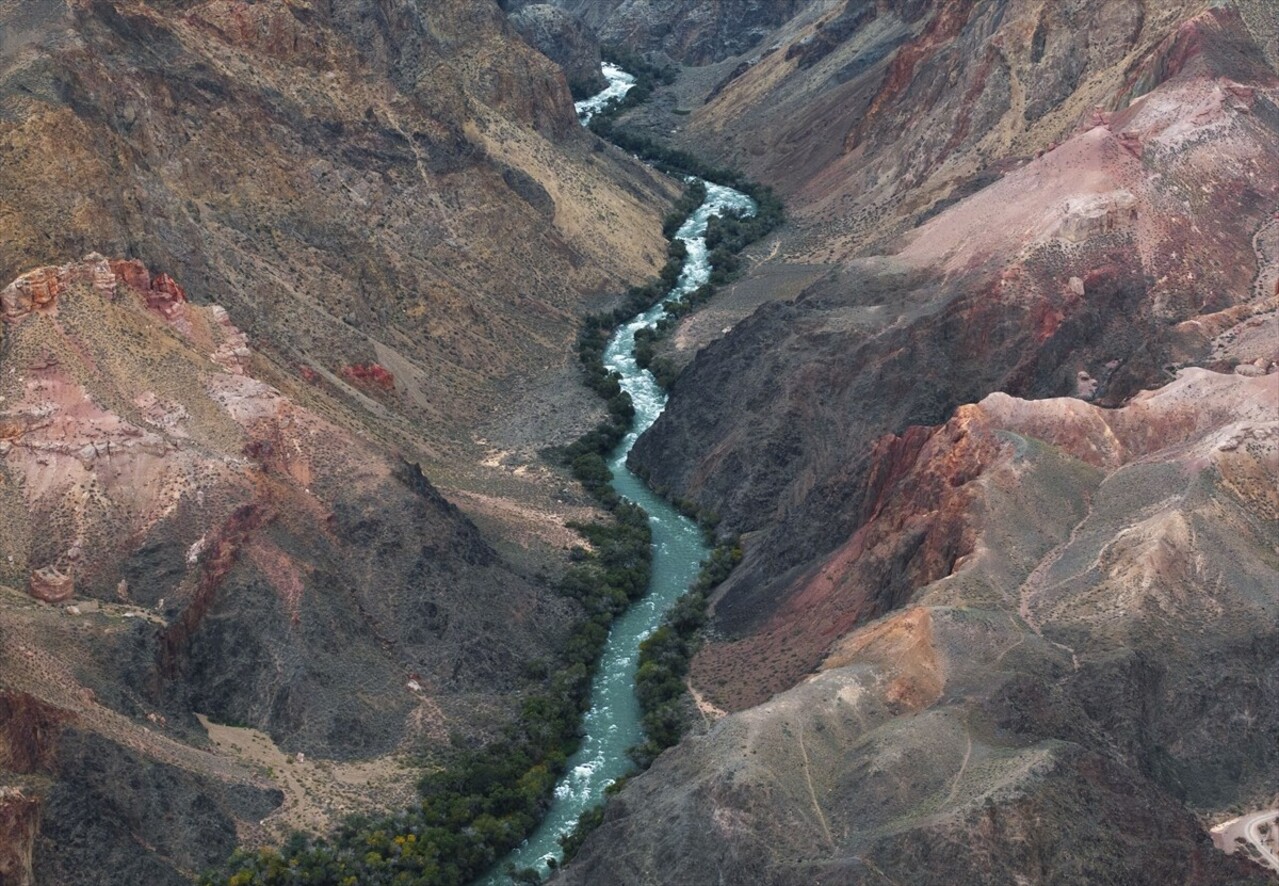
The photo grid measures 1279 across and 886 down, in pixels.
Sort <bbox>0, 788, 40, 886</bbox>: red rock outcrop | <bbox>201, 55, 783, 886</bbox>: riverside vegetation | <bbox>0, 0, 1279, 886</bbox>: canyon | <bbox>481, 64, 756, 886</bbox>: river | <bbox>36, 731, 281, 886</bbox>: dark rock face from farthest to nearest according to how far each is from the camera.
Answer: <bbox>481, 64, 756, 886</bbox>: river < <bbox>201, 55, 783, 886</bbox>: riverside vegetation < <bbox>0, 0, 1279, 886</bbox>: canyon < <bbox>36, 731, 281, 886</bbox>: dark rock face < <bbox>0, 788, 40, 886</bbox>: red rock outcrop

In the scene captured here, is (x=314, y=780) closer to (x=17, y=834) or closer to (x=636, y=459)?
(x=17, y=834)

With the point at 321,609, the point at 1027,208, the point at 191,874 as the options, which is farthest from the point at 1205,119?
the point at 191,874

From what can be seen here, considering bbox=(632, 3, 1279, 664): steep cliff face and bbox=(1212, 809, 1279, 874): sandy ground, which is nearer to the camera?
bbox=(1212, 809, 1279, 874): sandy ground

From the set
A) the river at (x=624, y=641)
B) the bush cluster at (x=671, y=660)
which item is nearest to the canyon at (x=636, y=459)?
the bush cluster at (x=671, y=660)

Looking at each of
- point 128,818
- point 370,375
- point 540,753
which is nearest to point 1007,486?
point 540,753

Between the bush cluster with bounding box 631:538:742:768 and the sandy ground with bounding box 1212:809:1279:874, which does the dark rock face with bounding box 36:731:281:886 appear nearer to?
the bush cluster with bounding box 631:538:742:768

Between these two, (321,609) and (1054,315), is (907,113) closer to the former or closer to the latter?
(1054,315)

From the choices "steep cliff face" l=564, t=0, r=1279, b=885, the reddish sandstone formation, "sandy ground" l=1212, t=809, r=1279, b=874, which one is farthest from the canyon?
"sandy ground" l=1212, t=809, r=1279, b=874
